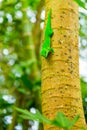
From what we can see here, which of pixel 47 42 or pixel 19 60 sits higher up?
pixel 19 60

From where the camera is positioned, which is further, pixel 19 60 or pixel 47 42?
pixel 19 60

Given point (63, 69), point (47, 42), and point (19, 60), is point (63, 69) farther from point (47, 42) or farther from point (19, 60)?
point (19, 60)

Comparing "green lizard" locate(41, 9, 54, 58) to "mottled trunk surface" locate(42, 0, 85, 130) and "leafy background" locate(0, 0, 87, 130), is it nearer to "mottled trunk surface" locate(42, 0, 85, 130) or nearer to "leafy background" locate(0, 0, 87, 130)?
"mottled trunk surface" locate(42, 0, 85, 130)

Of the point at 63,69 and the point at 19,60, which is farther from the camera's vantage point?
the point at 19,60

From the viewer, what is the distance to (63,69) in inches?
27.8

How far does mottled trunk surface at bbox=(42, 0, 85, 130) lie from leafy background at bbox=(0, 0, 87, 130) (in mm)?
1257

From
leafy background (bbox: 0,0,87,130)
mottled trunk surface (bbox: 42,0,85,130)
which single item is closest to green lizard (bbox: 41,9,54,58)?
mottled trunk surface (bbox: 42,0,85,130)

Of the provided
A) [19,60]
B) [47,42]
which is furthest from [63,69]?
[19,60]

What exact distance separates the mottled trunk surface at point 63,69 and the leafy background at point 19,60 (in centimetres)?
126

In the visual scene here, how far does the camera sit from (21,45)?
9.32ft

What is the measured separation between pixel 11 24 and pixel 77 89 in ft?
6.73

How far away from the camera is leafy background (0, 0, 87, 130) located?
7.27 feet

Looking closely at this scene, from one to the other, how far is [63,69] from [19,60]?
2.08 m

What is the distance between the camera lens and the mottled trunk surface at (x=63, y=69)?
2.23 feet
